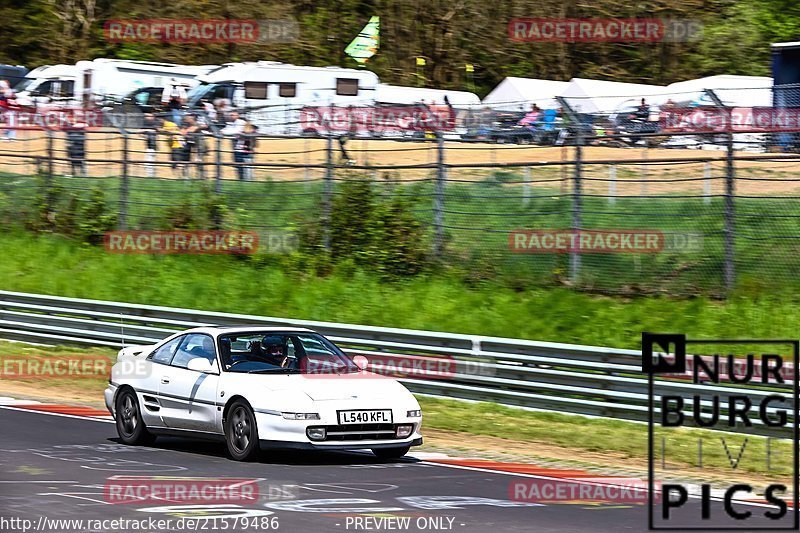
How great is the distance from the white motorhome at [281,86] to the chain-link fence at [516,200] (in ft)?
31.1

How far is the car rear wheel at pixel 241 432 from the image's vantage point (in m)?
11.8

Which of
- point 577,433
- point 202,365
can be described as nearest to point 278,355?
point 202,365

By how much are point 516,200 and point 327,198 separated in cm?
376

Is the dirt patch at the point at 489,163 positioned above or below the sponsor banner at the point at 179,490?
above

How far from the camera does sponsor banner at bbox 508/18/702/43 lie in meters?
45.6

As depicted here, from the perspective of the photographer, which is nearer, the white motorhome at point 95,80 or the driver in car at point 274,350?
the driver in car at point 274,350

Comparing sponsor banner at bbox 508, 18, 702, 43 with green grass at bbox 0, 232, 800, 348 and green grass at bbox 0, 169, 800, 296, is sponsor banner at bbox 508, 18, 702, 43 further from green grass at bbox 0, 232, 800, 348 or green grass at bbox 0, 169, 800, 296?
green grass at bbox 0, 232, 800, 348

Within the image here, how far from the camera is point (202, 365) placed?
1266 centimetres

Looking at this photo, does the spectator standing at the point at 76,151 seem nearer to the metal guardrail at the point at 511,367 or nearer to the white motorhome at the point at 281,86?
the white motorhome at the point at 281,86

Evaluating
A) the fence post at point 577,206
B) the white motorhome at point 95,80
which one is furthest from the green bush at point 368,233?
the white motorhome at point 95,80

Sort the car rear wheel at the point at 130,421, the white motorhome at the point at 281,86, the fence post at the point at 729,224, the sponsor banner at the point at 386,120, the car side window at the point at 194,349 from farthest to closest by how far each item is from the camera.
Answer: the white motorhome at the point at 281,86 → the sponsor banner at the point at 386,120 → the fence post at the point at 729,224 → the car rear wheel at the point at 130,421 → the car side window at the point at 194,349

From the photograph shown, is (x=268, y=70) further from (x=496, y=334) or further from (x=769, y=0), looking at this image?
(x=769, y=0)

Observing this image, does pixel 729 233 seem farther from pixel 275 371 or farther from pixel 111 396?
pixel 111 396

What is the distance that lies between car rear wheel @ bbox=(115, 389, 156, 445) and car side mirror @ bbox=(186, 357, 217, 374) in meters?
0.92
